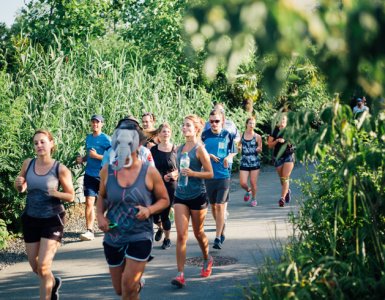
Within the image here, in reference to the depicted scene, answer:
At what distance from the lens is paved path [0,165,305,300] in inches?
288

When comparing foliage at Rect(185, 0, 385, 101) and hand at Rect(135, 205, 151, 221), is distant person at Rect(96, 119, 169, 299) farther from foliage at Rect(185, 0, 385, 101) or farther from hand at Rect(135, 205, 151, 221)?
foliage at Rect(185, 0, 385, 101)

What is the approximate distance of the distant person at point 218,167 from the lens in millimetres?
9469

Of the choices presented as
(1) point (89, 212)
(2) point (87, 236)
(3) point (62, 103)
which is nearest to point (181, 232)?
(2) point (87, 236)

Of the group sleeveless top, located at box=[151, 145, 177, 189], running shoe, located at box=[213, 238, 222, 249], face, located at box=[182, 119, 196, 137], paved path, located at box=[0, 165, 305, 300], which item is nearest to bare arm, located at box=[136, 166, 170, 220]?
paved path, located at box=[0, 165, 305, 300]

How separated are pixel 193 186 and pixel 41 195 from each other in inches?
73.8

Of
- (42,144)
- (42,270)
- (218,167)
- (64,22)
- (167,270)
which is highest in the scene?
(64,22)

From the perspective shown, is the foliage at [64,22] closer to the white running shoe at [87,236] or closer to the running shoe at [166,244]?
the white running shoe at [87,236]

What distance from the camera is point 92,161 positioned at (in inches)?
425

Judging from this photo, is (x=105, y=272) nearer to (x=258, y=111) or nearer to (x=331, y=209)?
(x=331, y=209)

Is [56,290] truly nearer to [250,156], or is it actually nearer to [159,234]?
[159,234]

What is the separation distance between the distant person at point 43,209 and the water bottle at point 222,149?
3562mm

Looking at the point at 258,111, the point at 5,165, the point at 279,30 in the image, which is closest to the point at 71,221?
the point at 5,165

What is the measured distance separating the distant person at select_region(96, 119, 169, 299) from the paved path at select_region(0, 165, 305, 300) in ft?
3.01

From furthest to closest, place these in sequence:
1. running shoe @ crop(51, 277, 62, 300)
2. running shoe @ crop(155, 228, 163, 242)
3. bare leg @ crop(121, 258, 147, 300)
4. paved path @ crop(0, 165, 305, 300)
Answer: running shoe @ crop(155, 228, 163, 242) < paved path @ crop(0, 165, 305, 300) < running shoe @ crop(51, 277, 62, 300) < bare leg @ crop(121, 258, 147, 300)
